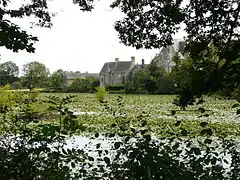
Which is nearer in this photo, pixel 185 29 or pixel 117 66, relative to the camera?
pixel 185 29

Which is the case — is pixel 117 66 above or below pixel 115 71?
above

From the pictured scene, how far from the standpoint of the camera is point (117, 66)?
255ft

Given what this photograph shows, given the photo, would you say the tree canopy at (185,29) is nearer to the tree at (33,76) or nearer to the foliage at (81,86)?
the tree at (33,76)

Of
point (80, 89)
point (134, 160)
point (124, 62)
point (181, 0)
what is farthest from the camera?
point (124, 62)

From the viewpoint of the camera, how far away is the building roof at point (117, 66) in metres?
75.3

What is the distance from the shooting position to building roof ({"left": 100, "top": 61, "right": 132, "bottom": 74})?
7531 centimetres

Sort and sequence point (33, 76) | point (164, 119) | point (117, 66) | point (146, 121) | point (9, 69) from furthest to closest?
1. point (117, 66)
2. point (164, 119)
3. point (33, 76)
4. point (9, 69)
5. point (146, 121)

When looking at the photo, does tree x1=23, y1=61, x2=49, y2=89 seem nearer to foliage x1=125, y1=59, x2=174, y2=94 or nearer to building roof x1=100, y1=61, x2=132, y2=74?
foliage x1=125, y1=59, x2=174, y2=94

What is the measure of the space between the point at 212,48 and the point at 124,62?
7301cm

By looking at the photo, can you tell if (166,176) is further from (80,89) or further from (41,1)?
(80,89)

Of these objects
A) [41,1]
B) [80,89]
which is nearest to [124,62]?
[80,89]

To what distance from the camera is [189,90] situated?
371 centimetres

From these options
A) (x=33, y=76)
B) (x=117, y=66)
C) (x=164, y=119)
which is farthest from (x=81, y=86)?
(x=33, y=76)

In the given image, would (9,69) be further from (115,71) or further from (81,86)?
(115,71)
